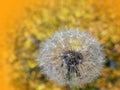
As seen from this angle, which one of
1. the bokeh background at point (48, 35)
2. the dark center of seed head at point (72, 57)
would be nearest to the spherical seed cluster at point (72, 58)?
the dark center of seed head at point (72, 57)

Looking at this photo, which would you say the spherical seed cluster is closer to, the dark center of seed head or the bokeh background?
the dark center of seed head

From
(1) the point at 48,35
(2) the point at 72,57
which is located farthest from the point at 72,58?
(1) the point at 48,35

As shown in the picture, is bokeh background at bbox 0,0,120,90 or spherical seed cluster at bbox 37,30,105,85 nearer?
spherical seed cluster at bbox 37,30,105,85

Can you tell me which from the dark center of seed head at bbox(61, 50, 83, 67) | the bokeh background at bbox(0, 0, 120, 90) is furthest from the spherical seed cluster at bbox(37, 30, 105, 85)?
the bokeh background at bbox(0, 0, 120, 90)

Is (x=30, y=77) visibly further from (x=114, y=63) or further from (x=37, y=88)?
(x=114, y=63)

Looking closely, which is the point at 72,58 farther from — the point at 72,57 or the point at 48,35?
the point at 48,35

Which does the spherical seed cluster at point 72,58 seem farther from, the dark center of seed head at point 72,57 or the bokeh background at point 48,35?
the bokeh background at point 48,35
